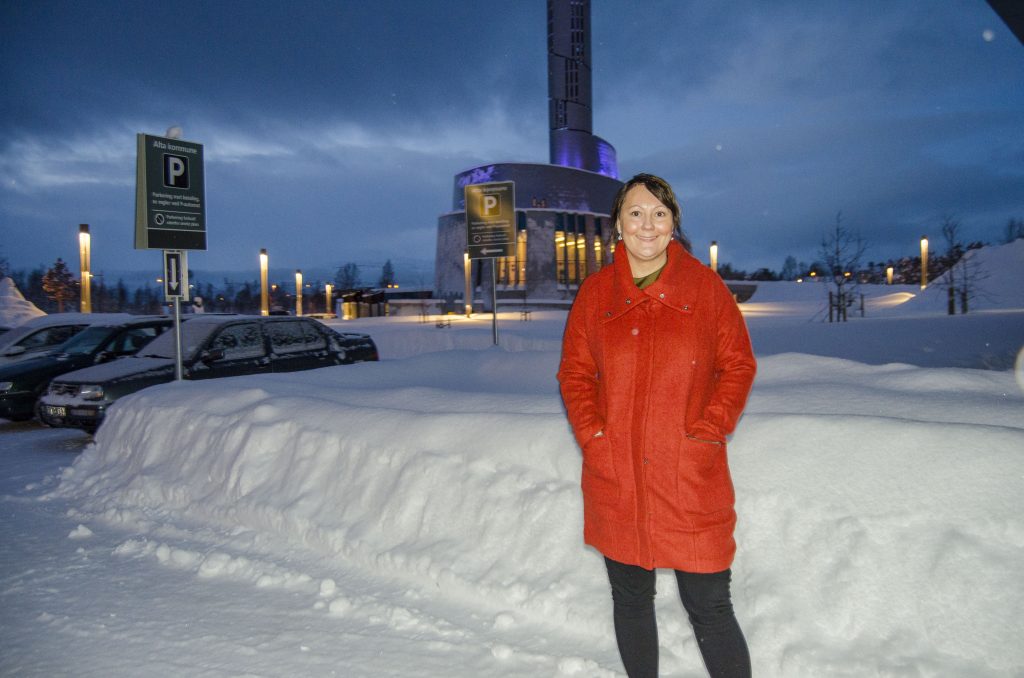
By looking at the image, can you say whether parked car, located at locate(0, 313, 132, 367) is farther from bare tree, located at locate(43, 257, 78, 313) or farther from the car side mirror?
bare tree, located at locate(43, 257, 78, 313)

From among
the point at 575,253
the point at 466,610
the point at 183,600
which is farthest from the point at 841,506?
the point at 575,253

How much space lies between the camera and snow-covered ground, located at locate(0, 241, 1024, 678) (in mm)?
2627

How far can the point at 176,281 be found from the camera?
321 inches

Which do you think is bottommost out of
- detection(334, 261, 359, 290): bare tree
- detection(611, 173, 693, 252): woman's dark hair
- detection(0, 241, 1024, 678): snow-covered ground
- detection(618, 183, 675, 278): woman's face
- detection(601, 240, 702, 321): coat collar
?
detection(0, 241, 1024, 678): snow-covered ground

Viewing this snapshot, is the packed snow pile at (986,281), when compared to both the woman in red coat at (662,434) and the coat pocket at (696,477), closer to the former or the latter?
the woman in red coat at (662,434)

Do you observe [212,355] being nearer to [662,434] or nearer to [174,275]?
[174,275]

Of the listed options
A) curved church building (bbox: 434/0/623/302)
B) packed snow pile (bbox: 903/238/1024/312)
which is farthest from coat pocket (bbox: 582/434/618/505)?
curved church building (bbox: 434/0/623/302)

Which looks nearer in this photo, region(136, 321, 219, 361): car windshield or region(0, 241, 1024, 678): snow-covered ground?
region(0, 241, 1024, 678): snow-covered ground

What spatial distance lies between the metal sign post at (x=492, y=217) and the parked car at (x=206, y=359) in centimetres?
307

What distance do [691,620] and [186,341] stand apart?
903cm

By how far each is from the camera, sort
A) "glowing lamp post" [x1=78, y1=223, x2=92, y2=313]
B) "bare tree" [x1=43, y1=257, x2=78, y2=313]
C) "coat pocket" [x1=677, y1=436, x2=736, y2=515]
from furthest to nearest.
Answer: "bare tree" [x1=43, y1=257, x2=78, y2=313], "glowing lamp post" [x1=78, y1=223, x2=92, y2=313], "coat pocket" [x1=677, y1=436, x2=736, y2=515]

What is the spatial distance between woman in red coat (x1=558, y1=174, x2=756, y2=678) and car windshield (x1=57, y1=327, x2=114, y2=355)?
11.0 meters

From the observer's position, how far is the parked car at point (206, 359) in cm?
796

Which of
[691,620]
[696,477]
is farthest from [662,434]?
[691,620]
